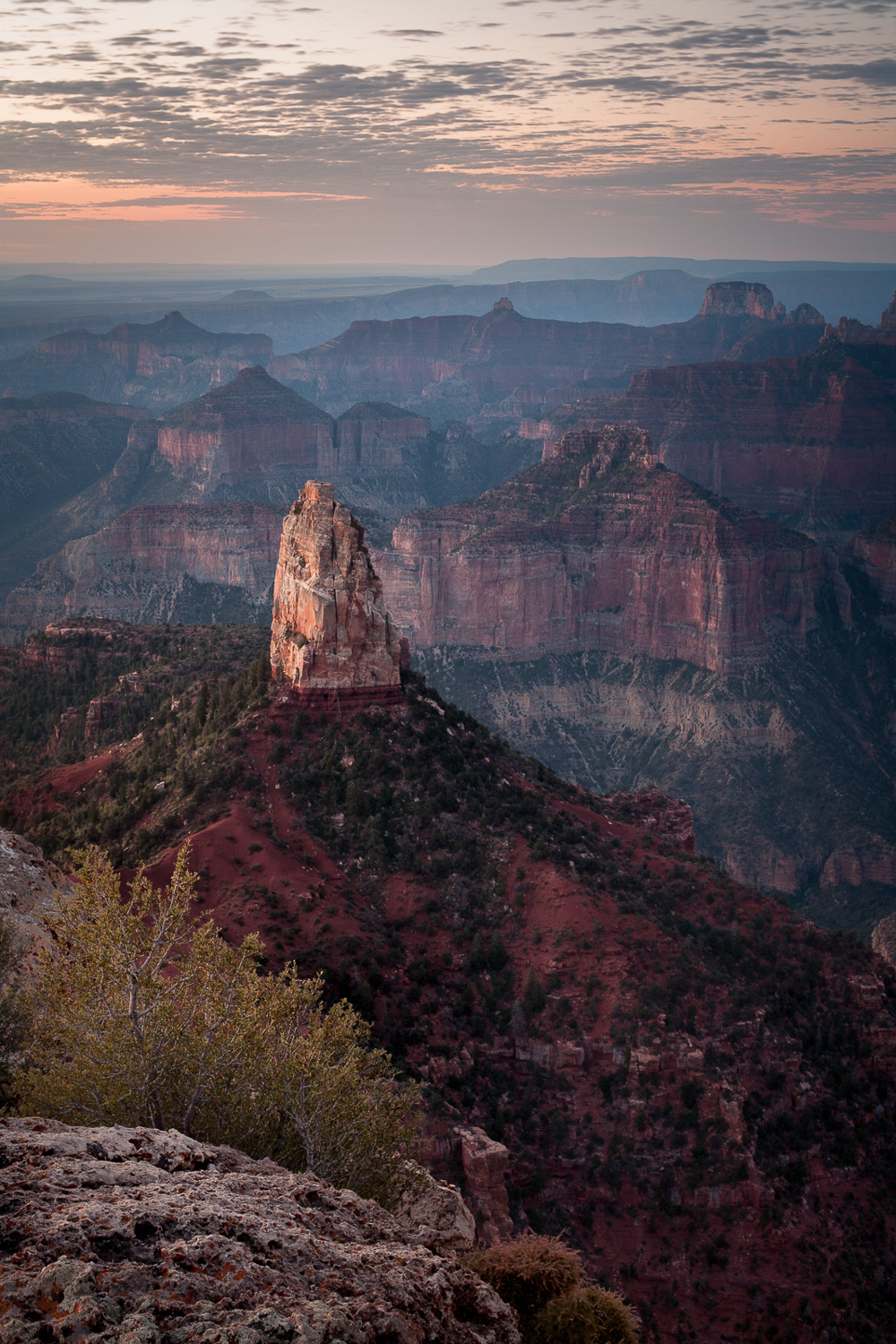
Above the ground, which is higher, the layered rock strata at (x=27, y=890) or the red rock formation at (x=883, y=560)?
the layered rock strata at (x=27, y=890)

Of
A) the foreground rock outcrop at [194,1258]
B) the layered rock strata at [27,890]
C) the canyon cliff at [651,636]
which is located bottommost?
the canyon cliff at [651,636]

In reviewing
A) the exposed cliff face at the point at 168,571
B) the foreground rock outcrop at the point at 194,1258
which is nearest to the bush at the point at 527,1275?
the foreground rock outcrop at the point at 194,1258

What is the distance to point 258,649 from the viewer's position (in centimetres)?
7506

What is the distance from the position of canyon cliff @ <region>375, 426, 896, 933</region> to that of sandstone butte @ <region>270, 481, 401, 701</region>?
73184 mm

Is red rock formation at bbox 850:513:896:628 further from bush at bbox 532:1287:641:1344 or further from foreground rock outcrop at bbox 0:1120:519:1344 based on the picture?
→ foreground rock outcrop at bbox 0:1120:519:1344

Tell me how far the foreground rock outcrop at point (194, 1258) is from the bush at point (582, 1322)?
6.24 metres

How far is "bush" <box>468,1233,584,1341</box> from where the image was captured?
2120cm

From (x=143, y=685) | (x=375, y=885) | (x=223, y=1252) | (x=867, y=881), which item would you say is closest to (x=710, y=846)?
(x=867, y=881)

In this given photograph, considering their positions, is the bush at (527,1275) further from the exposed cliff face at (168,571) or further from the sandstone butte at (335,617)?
the exposed cliff face at (168,571)

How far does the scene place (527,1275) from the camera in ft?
70.5

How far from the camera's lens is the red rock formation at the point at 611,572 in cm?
13325

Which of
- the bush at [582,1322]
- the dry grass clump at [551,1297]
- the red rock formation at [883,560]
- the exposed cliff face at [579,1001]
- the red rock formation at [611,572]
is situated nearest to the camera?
the bush at [582,1322]

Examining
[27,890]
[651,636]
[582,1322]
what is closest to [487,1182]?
[582,1322]

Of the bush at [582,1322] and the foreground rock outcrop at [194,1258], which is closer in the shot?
the foreground rock outcrop at [194,1258]
